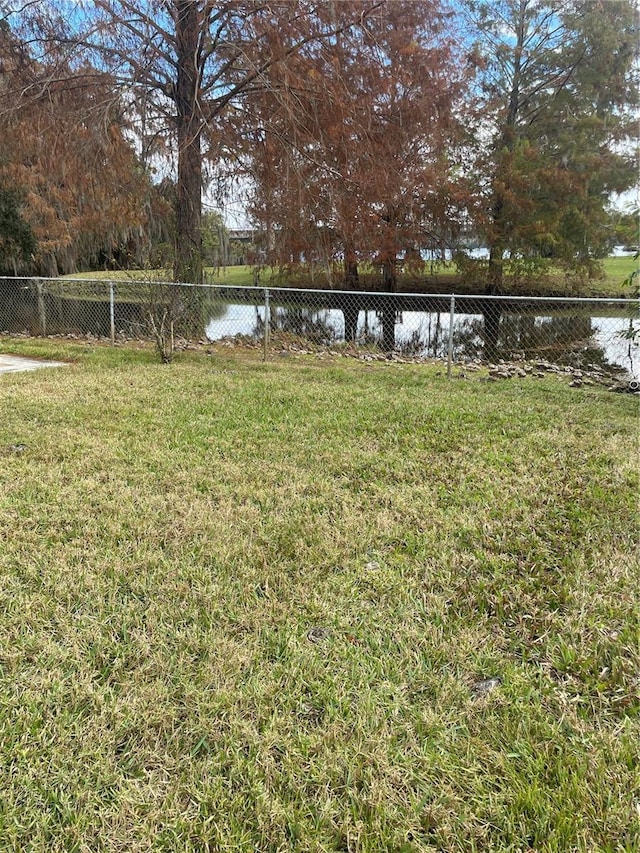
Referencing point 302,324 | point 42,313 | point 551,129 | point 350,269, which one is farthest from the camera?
point 551,129

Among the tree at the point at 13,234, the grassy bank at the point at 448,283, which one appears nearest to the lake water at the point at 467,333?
the grassy bank at the point at 448,283

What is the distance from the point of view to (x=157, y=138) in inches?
340

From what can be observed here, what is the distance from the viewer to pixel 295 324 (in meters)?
9.59

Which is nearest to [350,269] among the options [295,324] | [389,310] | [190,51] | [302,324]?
[389,310]

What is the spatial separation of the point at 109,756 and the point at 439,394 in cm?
422

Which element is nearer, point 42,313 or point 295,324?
point 42,313

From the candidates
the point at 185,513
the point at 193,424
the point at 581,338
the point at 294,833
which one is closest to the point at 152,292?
the point at 193,424

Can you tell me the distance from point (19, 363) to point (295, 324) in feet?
15.1

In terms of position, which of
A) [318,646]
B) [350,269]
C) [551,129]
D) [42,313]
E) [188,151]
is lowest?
[318,646]

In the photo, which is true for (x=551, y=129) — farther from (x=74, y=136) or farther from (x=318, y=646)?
(x=318, y=646)

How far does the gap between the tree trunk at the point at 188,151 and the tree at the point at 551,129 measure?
1072 cm

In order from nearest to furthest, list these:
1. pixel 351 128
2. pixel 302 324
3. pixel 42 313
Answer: pixel 351 128 < pixel 42 313 < pixel 302 324

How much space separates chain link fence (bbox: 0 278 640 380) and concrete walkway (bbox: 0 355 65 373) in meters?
1.23

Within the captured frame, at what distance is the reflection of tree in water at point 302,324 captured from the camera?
8.79 meters
